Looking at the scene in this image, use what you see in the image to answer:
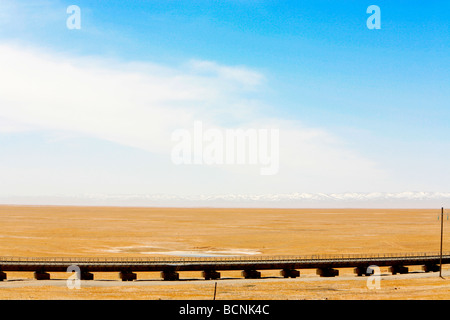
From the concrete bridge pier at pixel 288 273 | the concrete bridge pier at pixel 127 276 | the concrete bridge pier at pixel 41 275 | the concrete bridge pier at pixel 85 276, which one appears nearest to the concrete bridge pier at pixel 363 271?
the concrete bridge pier at pixel 288 273

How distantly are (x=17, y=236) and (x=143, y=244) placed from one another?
32.8 meters

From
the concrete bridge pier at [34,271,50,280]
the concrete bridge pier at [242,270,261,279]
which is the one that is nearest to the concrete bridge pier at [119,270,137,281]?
the concrete bridge pier at [34,271,50,280]

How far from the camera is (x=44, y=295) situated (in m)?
40.4

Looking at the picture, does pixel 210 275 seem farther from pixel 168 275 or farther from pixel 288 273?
pixel 288 273

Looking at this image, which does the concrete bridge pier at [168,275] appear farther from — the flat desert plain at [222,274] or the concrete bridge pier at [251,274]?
the concrete bridge pier at [251,274]

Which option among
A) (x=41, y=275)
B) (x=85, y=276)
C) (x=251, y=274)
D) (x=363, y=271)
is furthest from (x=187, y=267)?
(x=363, y=271)

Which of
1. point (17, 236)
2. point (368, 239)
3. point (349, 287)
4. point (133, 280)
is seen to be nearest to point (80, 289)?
point (133, 280)

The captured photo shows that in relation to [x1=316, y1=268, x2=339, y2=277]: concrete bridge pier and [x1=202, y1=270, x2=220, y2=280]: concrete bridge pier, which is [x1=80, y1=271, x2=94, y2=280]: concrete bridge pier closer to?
[x1=202, y1=270, x2=220, y2=280]: concrete bridge pier

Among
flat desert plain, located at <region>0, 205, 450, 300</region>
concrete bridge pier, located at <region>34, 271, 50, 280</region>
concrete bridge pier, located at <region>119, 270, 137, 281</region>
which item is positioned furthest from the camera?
concrete bridge pier, located at <region>119, 270, 137, 281</region>

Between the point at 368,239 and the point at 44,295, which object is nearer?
the point at 44,295

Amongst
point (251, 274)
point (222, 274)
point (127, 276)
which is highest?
point (127, 276)
